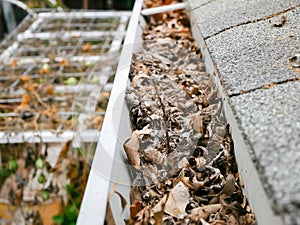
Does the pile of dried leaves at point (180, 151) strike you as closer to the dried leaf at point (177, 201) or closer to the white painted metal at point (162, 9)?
the dried leaf at point (177, 201)

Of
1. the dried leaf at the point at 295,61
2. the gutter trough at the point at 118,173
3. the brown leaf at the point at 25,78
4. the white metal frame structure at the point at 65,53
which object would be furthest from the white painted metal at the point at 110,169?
the brown leaf at the point at 25,78

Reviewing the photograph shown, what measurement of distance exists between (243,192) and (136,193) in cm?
24

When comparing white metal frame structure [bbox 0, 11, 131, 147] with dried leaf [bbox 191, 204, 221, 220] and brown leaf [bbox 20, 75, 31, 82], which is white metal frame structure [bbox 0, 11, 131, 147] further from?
dried leaf [bbox 191, 204, 221, 220]

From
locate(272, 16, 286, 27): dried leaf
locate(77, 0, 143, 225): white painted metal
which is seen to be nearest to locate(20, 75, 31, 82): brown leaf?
locate(77, 0, 143, 225): white painted metal

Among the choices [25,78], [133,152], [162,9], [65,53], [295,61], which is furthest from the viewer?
[65,53]

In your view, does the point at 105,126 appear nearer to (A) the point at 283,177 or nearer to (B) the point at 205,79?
(B) the point at 205,79

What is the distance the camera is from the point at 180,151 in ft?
3.37

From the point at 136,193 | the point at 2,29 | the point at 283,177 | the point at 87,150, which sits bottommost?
the point at 2,29

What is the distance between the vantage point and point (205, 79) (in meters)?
1.30

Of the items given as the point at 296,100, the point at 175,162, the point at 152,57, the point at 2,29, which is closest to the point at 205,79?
the point at 152,57

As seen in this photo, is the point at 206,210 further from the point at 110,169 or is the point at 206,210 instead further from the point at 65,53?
the point at 65,53

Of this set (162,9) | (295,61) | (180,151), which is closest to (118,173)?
(180,151)

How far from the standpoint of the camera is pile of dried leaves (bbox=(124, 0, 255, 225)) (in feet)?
2.85

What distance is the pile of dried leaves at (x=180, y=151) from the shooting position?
0.87m
